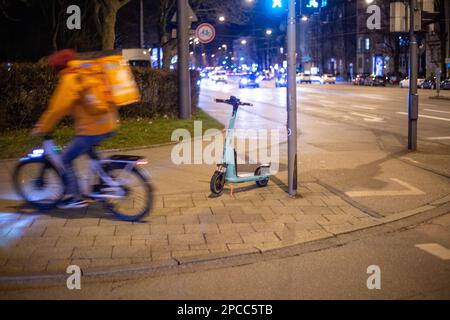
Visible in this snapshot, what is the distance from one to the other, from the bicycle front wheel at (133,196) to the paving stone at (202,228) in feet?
1.75

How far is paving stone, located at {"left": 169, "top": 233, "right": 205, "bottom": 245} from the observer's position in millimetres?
6633

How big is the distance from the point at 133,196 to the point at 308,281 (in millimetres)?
2619

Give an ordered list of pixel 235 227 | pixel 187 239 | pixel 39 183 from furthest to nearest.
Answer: pixel 39 183
pixel 235 227
pixel 187 239

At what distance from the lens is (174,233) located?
22.9 ft

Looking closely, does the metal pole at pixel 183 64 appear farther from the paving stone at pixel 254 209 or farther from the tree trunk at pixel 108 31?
the paving stone at pixel 254 209

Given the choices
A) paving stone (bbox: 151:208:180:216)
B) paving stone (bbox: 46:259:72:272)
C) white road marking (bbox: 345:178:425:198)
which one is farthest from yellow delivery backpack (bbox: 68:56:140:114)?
white road marking (bbox: 345:178:425:198)

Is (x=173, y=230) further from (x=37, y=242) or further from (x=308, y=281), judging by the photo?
(x=308, y=281)

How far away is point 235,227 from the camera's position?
721 cm

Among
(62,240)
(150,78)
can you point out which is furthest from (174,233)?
(150,78)

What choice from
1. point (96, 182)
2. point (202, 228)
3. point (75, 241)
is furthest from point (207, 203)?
point (75, 241)

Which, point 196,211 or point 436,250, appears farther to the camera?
point 196,211

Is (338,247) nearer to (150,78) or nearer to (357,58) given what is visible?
(150,78)

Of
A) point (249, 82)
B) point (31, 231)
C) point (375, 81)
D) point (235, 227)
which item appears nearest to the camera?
point (31, 231)
